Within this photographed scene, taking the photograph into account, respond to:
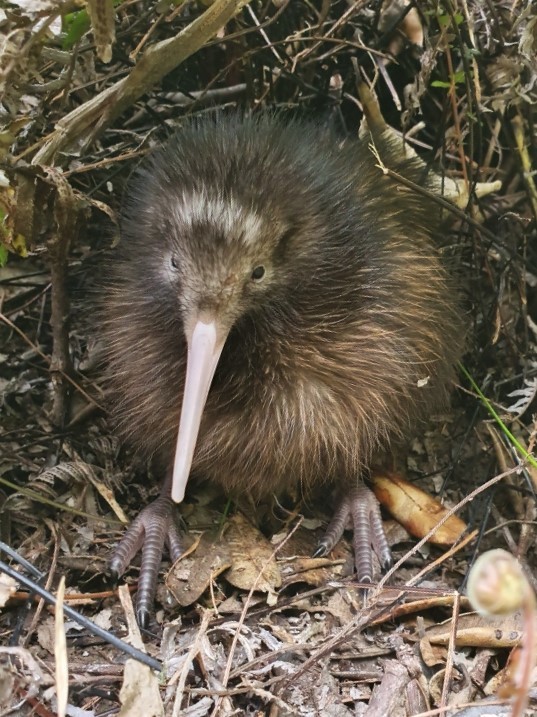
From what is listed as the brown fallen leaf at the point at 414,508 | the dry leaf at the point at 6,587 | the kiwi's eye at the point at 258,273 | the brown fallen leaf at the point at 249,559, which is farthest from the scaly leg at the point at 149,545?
the kiwi's eye at the point at 258,273

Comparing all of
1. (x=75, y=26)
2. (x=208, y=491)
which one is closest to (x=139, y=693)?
(x=208, y=491)

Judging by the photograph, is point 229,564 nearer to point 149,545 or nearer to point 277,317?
point 149,545

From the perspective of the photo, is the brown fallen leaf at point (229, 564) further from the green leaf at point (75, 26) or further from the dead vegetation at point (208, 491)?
the green leaf at point (75, 26)

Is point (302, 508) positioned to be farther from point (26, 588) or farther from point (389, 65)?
point (389, 65)

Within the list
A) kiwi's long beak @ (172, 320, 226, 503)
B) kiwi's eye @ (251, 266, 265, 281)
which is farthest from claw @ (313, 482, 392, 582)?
kiwi's eye @ (251, 266, 265, 281)

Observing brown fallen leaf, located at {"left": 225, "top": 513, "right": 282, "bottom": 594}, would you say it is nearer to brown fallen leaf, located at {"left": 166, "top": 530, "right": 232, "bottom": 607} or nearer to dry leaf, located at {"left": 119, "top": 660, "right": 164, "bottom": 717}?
brown fallen leaf, located at {"left": 166, "top": 530, "right": 232, "bottom": 607}

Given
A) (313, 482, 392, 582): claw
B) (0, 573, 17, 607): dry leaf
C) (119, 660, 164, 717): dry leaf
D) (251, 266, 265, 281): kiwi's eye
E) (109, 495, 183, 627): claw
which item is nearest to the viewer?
(119, 660, 164, 717): dry leaf

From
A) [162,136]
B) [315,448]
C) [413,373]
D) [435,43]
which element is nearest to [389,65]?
[435,43]
